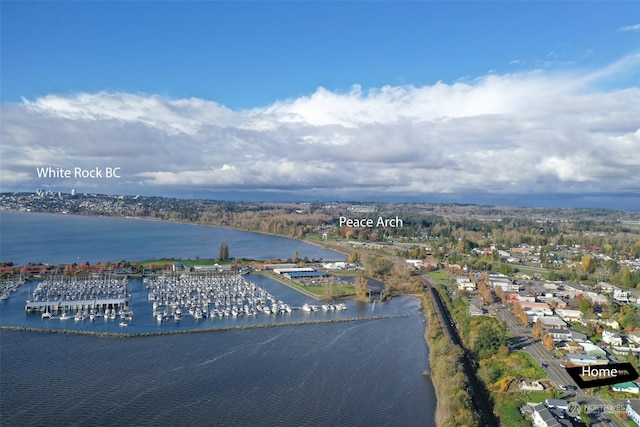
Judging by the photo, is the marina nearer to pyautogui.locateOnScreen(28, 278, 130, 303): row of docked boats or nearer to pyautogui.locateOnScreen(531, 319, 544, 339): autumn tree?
pyautogui.locateOnScreen(28, 278, 130, 303): row of docked boats

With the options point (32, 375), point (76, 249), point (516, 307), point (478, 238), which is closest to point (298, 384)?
point (32, 375)

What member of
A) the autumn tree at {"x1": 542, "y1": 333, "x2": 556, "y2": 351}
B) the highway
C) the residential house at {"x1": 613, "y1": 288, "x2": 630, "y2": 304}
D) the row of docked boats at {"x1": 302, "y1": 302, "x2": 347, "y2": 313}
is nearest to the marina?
the row of docked boats at {"x1": 302, "y1": 302, "x2": 347, "y2": 313}

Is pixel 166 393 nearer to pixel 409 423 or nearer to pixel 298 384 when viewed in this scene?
pixel 298 384

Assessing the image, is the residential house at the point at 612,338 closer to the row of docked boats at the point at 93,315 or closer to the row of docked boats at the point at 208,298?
the row of docked boats at the point at 208,298

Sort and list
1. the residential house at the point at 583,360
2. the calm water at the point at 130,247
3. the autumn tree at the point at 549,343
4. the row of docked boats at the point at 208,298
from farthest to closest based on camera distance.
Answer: the calm water at the point at 130,247 → the row of docked boats at the point at 208,298 → the autumn tree at the point at 549,343 → the residential house at the point at 583,360

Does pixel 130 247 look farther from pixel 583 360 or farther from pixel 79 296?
pixel 583 360

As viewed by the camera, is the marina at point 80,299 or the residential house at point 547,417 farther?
the marina at point 80,299

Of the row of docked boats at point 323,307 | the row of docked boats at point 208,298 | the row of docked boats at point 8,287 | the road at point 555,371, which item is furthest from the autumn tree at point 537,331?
the row of docked boats at point 8,287
